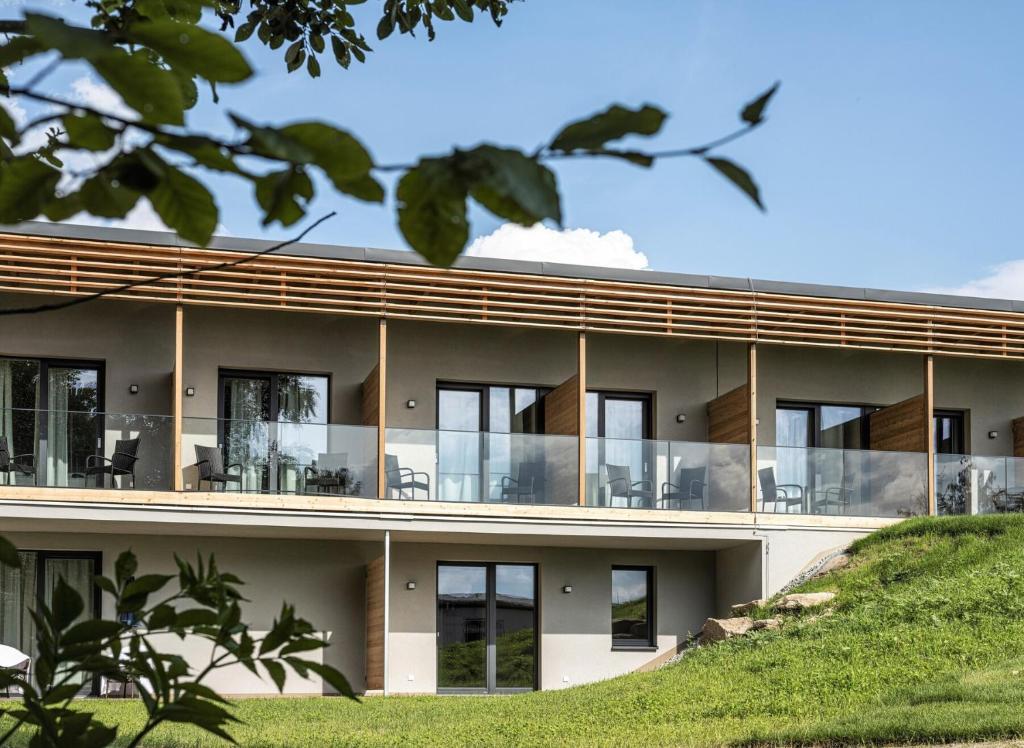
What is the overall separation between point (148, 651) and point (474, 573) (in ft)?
60.0

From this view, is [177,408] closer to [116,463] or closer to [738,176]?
[116,463]

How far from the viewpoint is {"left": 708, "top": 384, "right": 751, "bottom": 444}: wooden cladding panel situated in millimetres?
19625

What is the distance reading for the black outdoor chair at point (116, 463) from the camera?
16.5 meters

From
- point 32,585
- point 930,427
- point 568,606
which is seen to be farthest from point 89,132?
point 930,427

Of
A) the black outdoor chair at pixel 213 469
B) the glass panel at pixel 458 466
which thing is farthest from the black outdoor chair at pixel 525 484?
the black outdoor chair at pixel 213 469

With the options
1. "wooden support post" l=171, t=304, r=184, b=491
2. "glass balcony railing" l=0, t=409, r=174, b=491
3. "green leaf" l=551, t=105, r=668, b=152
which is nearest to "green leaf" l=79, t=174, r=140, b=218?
"green leaf" l=551, t=105, r=668, b=152

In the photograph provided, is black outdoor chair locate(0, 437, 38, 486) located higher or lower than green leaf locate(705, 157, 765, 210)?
lower

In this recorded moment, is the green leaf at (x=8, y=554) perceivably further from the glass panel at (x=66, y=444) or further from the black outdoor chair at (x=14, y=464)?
the black outdoor chair at (x=14, y=464)

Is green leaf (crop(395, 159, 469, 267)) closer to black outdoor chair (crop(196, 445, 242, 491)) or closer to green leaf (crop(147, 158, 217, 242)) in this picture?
green leaf (crop(147, 158, 217, 242))

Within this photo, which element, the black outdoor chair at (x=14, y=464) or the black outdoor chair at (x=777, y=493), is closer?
the black outdoor chair at (x=14, y=464)

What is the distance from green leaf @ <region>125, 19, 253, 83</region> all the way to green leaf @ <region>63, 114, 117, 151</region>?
4.9 inches

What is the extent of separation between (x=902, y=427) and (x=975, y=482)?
1598 millimetres

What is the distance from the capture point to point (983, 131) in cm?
2923

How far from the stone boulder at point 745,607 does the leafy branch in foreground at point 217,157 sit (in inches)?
674
